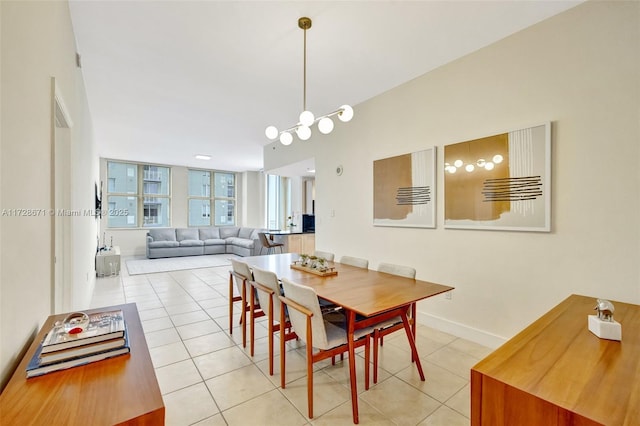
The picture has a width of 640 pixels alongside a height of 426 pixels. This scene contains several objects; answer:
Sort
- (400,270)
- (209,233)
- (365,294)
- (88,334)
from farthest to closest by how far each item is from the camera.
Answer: (209,233) < (400,270) < (365,294) < (88,334)

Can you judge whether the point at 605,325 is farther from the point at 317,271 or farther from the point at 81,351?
the point at 81,351

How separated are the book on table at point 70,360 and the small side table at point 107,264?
551 centimetres

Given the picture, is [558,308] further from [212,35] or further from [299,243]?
[299,243]

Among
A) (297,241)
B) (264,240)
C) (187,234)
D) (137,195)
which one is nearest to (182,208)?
(187,234)

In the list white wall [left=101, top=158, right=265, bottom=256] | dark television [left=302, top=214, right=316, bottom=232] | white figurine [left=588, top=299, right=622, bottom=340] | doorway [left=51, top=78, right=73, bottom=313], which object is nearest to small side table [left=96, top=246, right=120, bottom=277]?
white wall [left=101, top=158, right=265, bottom=256]

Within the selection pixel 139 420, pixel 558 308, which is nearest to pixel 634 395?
pixel 558 308

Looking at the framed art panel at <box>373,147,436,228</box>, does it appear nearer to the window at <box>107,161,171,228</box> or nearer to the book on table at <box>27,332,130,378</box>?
the book on table at <box>27,332,130,378</box>

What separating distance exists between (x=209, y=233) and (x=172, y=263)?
2174 millimetres

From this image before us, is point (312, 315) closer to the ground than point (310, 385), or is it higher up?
higher up

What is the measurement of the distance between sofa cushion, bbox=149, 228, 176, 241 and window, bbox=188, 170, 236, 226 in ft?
2.84

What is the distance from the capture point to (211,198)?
32.0 feet

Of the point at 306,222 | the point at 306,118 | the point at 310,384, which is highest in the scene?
the point at 306,118

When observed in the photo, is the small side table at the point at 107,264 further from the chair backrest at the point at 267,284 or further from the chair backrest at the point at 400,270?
the chair backrest at the point at 400,270

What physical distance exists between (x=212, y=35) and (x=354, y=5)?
4.12 ft
